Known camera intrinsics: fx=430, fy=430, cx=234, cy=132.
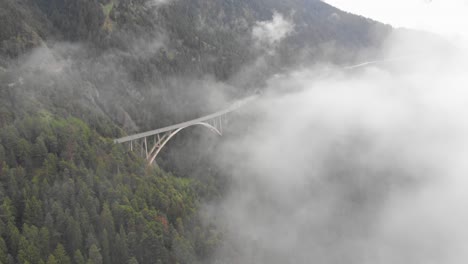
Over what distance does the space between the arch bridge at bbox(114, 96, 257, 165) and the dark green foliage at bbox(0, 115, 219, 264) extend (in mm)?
4101

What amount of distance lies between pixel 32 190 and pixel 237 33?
374 feet

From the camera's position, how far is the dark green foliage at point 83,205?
137 ft

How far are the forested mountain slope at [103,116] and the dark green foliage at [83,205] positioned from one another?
14 centimetres

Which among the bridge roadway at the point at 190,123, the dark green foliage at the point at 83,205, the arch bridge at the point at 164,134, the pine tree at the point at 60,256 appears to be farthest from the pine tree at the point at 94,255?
the bridge roadway at the point at 190,123

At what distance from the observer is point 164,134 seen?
77.5 m

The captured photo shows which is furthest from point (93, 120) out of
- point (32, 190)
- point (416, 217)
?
point (416, 217)

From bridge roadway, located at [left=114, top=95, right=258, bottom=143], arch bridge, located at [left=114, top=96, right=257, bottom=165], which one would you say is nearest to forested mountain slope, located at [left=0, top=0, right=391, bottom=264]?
arch bridge, located at [left=114, top=96, right=257, bottom=165]

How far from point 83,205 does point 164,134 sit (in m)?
31.2

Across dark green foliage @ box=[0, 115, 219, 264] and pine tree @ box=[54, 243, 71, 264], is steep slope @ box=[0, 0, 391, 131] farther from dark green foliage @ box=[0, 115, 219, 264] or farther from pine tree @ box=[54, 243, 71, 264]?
pine tree @ box=[54, 243, 71, 264]

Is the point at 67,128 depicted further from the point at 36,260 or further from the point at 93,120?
the point at 36,260

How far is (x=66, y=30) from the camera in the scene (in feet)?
296

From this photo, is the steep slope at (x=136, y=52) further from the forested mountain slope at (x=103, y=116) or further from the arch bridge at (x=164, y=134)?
the arch bridge at (x=164, y=134)

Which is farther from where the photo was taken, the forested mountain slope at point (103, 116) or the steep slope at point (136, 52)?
the steep slope at point (136, 52)

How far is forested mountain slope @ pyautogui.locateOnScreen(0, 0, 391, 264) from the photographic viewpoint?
4466 centimetres
